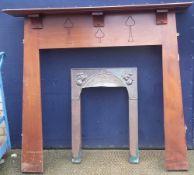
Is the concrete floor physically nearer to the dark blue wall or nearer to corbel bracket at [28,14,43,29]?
the dark blue wall

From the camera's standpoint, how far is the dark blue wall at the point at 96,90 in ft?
12.5

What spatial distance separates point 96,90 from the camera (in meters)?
3.89

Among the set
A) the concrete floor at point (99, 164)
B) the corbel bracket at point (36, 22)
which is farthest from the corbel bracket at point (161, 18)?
the concrete floor at point (99, 164)

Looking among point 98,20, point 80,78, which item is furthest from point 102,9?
point 80,78

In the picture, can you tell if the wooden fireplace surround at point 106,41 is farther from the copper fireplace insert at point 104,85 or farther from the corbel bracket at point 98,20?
the copper fireplace insert at point 104,85

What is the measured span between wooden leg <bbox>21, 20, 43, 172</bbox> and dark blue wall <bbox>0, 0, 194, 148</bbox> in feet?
1.28

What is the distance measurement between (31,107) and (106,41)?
1.00 m

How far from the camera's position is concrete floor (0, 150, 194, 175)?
11.5 feet

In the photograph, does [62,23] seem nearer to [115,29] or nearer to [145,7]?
[115,29]

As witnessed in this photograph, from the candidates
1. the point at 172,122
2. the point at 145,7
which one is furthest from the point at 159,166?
the point at 145,7

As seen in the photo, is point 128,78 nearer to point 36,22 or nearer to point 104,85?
point 104,85

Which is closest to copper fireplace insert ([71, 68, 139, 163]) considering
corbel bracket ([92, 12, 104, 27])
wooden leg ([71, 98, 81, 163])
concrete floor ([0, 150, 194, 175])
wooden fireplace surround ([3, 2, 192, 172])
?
wooden leg ([71, 98, 81, 163])

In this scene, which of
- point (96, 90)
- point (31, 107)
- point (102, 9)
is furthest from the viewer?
point (96, 90)

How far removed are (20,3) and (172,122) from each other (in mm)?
2055
